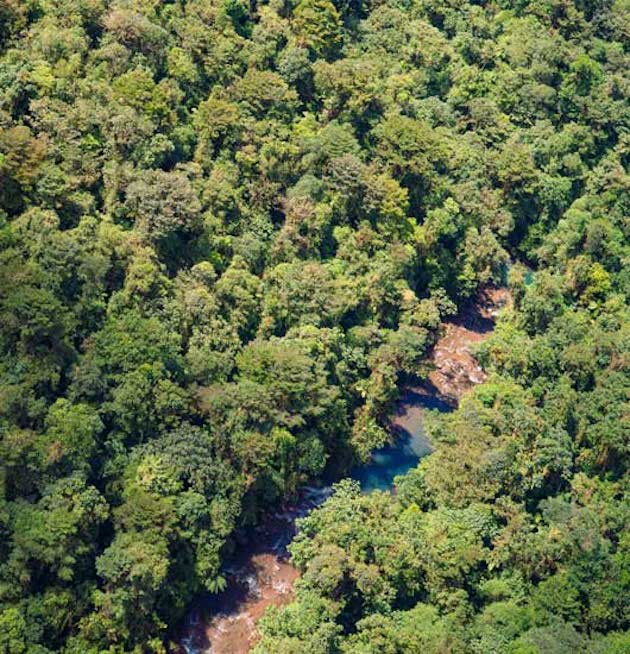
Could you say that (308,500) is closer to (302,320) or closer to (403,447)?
(403,447)

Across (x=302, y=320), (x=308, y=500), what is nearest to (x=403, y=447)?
(x=308, y=500)

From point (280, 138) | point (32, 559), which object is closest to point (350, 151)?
point (280, 138)

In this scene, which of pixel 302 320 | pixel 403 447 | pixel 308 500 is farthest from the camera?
pixel 403 447

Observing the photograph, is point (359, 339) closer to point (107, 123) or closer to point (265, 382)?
point (265, 382)

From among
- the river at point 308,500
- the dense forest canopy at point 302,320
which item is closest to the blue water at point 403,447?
the river at point 308,500

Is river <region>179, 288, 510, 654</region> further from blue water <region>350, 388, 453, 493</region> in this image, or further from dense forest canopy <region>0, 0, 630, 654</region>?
dense forest canopy <region>0, 0, 630, 654</region>

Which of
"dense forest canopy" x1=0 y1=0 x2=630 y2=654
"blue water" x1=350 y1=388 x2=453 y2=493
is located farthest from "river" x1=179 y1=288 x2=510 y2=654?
"dense forest canopy" x1=0 y1=0 x2=630 y2=654
